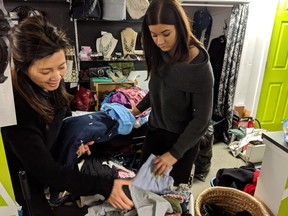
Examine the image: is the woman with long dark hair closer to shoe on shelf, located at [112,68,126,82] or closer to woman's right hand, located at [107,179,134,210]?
woman's right hand, located at [107,179,134,210]

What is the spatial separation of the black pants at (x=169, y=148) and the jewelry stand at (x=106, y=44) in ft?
5.92

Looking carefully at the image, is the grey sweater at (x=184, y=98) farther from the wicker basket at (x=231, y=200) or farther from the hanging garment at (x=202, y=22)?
the hanging garment at (x=202, y=22)

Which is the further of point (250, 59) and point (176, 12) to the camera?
point (250, 59)

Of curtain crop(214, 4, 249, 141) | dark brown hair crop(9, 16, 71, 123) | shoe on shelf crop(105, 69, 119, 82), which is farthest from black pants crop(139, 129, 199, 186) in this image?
curtain crop(214, 4, 249, 141)

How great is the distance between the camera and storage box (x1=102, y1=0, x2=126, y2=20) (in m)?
2.50

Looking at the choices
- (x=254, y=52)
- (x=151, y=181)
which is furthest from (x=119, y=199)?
(x=254, y=52)

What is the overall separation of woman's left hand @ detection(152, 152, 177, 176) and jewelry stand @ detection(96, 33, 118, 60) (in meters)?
2.05

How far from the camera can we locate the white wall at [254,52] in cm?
290

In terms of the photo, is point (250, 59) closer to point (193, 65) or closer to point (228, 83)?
point (228, 83)

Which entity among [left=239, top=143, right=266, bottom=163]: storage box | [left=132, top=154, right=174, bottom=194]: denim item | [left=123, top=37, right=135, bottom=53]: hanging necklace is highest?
[left=123, top=37, right=135, bottom=53]: hanging necklace

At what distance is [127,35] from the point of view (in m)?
2.94

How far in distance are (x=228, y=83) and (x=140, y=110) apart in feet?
6.70

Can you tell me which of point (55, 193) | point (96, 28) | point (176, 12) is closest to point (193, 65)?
→ point (176, 12)

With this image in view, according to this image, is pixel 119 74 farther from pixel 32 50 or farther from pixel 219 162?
pixel 32 50
